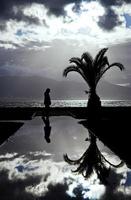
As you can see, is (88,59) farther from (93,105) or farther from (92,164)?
(92,164)

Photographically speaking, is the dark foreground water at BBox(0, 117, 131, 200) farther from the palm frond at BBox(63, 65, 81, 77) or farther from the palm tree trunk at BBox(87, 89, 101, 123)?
the palm frond at BBox(63, 65, 81, 77)

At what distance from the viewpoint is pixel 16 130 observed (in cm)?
2333

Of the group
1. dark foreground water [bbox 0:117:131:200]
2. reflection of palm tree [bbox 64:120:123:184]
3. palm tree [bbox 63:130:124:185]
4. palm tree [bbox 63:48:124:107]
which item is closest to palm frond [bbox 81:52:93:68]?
palm tree [bbox 63:48:124:107]

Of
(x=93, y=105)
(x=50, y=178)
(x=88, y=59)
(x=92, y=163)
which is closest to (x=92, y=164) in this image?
(x=92, y=163)

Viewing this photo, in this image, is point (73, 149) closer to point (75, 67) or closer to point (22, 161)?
point (22, 161)

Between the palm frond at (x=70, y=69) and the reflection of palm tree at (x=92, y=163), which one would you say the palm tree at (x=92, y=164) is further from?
the palm frond at (x=70, y=69)

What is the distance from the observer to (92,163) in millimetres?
12211

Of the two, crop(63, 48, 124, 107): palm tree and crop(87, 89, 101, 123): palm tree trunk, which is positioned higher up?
crop(63, 48, 124, 107): palm tree

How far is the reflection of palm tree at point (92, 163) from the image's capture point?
34.6 ft

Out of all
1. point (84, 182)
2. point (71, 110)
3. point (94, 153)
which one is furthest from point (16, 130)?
point (71, 110)

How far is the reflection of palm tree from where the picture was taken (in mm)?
10547

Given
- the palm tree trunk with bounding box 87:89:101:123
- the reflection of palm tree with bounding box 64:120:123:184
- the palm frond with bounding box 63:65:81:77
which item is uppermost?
the palm frond with bounding box 63:65:81:77

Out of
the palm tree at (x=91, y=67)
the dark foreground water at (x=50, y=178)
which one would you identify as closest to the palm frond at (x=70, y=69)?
the palm tree at (x=91, y=67)

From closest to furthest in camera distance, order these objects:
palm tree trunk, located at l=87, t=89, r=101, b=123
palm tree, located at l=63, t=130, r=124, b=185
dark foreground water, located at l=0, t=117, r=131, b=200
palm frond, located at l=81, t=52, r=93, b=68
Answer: dark foreground water, located at l=0, t=117, r=131, b=200, palm tree, located at l=63, t=130, r=124, b=185, palm tree trunk, located at l=87, t=89, r=101, b=123, palm frond, located at l=81, t=52, r=93, b=68
